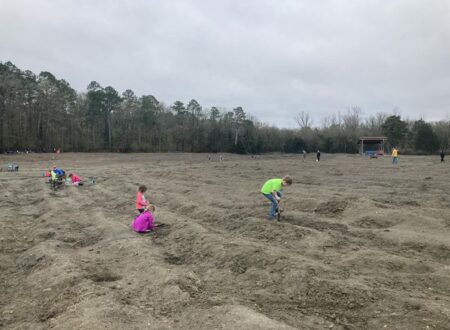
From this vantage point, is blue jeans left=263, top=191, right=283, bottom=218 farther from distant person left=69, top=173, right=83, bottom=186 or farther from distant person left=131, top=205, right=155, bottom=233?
distant person left=69, top=173, right=83, bottom=186

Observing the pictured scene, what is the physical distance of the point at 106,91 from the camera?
87.4 m

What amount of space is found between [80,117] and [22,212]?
2772 inches

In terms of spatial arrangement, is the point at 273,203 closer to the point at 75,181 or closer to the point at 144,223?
the point at 144,223

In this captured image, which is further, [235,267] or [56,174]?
[56,174]

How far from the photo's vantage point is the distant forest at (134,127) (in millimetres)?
66438

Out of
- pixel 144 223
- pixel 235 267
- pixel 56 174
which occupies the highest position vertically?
pixel 56 174

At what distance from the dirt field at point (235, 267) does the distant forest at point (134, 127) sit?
55.7 meters

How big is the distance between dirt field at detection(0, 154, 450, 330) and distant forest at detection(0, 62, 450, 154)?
183 feet

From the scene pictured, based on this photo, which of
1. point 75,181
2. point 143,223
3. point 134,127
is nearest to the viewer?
point 143,223

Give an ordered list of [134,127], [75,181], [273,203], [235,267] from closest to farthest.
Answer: [235,267]
[273,203]
[75,181]
[134,127]

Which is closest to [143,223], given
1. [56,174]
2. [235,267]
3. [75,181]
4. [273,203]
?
[273,203]

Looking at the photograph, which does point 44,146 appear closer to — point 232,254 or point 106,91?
point 106,91

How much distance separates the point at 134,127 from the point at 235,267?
8480cm

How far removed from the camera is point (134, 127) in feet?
295
